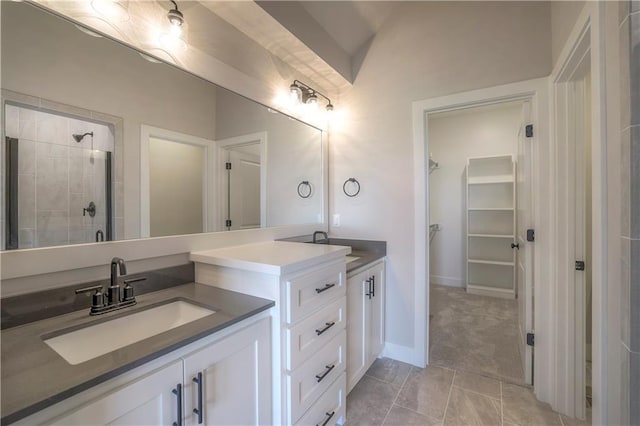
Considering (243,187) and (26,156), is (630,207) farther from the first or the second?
(26,156)

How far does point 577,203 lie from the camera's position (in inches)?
62.8

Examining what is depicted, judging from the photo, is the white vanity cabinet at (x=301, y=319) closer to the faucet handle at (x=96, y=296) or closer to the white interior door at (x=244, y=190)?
the white interior door at (x=244, y=190)

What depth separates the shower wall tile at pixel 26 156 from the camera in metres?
0.93

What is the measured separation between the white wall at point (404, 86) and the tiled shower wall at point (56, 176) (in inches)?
69.2

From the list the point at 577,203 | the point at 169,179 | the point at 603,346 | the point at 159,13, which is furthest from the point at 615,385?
the point at 159,13

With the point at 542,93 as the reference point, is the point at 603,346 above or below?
below

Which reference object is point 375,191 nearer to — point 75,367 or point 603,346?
point 603,346

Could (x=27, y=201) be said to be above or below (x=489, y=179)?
below

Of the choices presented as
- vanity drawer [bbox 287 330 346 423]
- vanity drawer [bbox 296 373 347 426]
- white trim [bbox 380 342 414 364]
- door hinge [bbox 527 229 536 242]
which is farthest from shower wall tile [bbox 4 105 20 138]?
door hinge [bbox 527 229 536 242]

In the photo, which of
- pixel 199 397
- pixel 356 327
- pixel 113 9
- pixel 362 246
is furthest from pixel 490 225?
pixel 113 9

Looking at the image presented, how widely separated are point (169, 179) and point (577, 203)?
2324 millimetres

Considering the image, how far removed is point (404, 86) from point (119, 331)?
93.1 inches

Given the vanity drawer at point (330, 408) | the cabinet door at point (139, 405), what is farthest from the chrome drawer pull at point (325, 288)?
the cabinet door at point (139, 405)

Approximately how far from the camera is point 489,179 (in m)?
3.89
